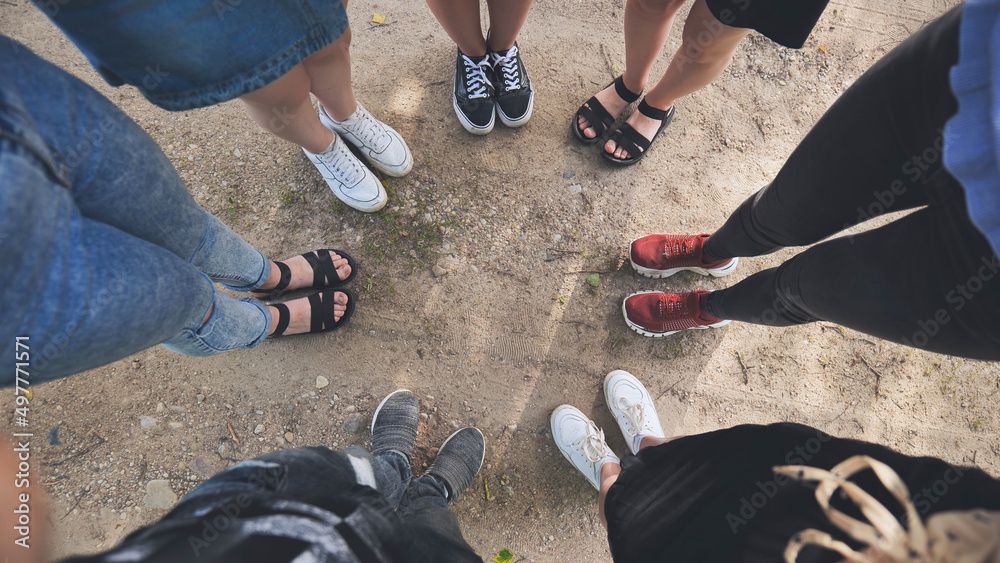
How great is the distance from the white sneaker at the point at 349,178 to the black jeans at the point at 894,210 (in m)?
1.71

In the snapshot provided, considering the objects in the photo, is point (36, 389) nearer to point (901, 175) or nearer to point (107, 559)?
point (107, 559)

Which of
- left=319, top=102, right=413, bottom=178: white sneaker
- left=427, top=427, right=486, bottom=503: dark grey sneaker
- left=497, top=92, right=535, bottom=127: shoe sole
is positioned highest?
left=497, top=92, right=535, bottom=127: shoe sole

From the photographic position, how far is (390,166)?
7.17 feet

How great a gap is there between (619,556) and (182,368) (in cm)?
210

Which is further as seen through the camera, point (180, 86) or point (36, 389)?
point (36, 389)

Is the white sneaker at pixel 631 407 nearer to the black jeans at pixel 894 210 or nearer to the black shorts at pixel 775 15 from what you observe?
the black jeans at pixel 894 210

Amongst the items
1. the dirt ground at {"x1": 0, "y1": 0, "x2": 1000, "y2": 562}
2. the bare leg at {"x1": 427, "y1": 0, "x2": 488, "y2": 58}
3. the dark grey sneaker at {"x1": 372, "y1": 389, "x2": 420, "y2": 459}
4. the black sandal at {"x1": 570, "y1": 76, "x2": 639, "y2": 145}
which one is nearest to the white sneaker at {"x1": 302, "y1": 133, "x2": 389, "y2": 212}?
the dirt ground at {"x1": 0, "y1": 0, "x2": 1000, "y2": 562}

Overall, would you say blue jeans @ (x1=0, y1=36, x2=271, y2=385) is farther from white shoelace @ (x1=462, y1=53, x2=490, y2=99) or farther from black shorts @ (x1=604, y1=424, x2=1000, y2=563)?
white shoelace @ (x1=462, y1=53, x2=490, y2=99)

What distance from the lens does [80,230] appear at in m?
0.87

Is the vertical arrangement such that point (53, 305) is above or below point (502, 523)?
above

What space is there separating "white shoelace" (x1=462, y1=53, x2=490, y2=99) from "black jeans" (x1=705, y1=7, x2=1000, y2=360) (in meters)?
1.53

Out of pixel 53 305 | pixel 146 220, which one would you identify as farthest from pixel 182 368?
pixel 53 305

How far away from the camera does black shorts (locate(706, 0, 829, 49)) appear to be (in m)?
1.27
